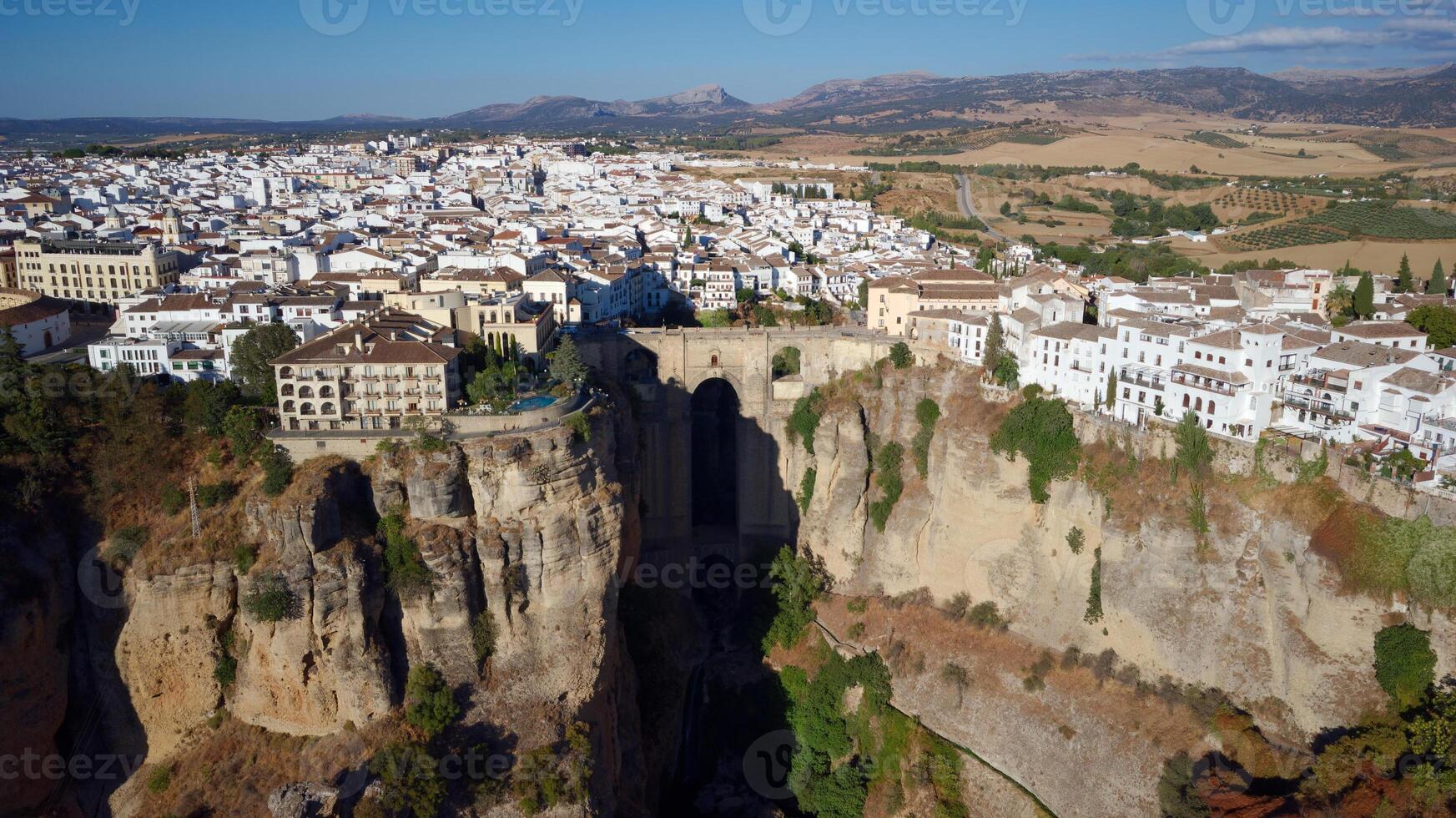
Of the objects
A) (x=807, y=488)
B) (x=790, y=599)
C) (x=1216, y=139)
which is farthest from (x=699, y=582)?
(x=1216, y=139)

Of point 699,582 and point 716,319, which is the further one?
point 716,319

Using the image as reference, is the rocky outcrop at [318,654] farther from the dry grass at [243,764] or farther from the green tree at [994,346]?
the green tree at [994,346]

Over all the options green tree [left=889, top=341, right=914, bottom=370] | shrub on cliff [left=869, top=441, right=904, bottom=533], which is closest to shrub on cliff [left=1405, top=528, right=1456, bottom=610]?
shrub on cliff [left=869, top=441, right=904, bottom=533]

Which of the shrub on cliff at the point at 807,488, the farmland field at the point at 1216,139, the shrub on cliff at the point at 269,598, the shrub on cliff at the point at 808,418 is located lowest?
the shrub on cliff at the point at 807,488

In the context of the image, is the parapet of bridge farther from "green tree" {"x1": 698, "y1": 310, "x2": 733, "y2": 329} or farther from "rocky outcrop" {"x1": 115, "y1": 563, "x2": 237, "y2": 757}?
"rocky outcrop" {"x1": 115, "y1": 563, "x2": 237, "y2": 757}

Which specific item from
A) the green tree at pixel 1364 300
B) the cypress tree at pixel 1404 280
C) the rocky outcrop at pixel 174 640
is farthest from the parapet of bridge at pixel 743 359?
the cypress tree at pixel 1404 280

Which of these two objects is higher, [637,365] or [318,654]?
[637,365]

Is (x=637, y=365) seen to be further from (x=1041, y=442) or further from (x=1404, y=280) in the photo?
(x=1404, y=280)
